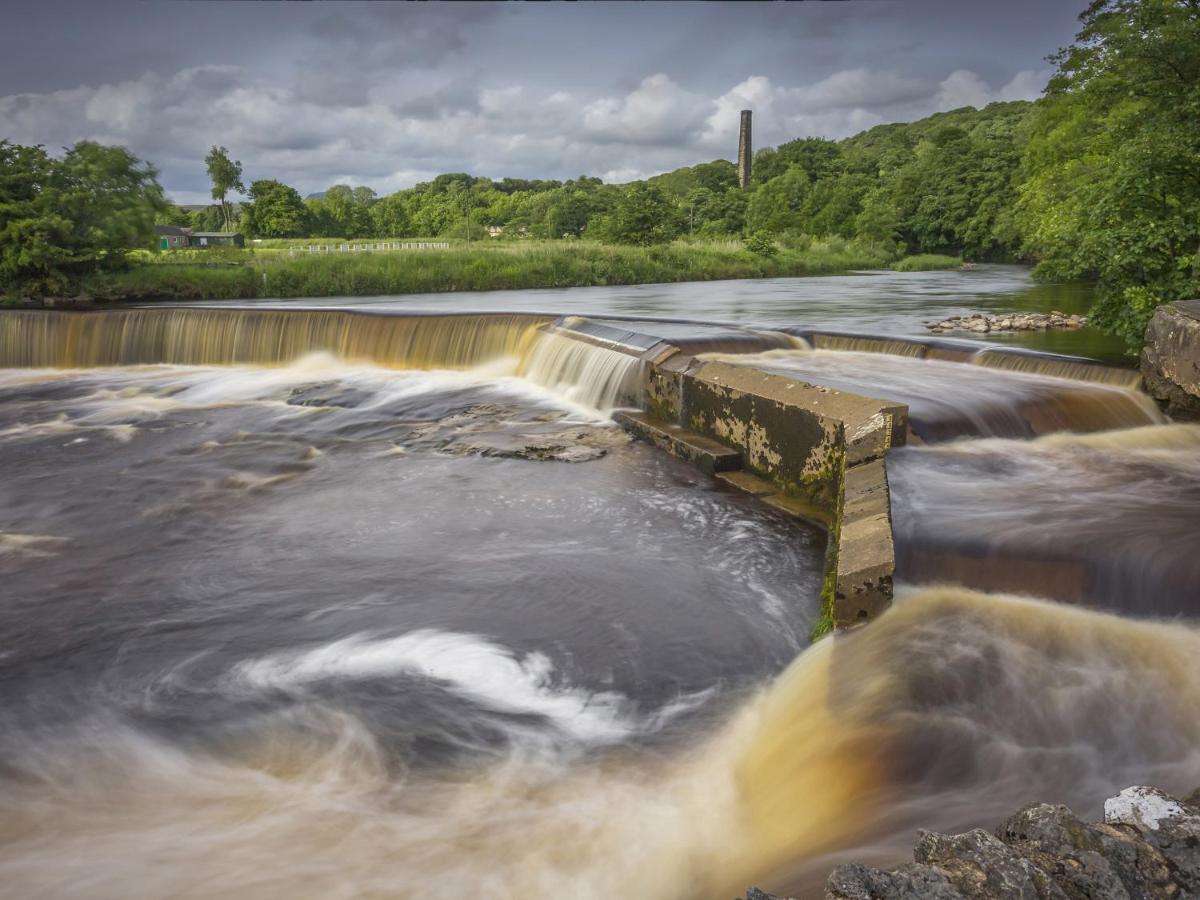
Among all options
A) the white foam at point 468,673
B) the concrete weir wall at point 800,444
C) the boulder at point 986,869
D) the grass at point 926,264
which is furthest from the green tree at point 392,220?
the boulder at point 986,869

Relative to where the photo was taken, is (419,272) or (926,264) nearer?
(419,272)

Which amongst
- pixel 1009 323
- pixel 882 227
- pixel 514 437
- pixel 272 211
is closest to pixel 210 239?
pixel 272 211

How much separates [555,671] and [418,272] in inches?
1121

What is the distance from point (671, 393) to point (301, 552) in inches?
189

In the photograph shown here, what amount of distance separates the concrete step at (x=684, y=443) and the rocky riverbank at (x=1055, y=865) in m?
6.37

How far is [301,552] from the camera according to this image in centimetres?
738

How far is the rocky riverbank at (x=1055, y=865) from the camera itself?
2115mm

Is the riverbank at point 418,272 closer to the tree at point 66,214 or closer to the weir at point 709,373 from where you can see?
the tree at point 66,214

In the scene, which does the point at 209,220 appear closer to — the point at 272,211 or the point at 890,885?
the point at 272,211

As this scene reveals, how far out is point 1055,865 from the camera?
7.29 feet

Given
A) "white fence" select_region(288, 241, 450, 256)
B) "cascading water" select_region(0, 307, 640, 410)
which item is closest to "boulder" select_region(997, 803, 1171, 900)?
"cascading water" select_region(0, 307, 640, 410)

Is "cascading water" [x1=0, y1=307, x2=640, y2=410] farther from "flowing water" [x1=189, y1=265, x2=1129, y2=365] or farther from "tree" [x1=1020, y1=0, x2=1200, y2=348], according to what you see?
"tree" [x1=1020, y1=0, x2=1200, y2=348]

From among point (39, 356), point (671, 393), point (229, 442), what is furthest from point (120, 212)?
point (671, 393)

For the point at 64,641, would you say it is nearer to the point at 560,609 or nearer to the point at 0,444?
the point at 560,609
